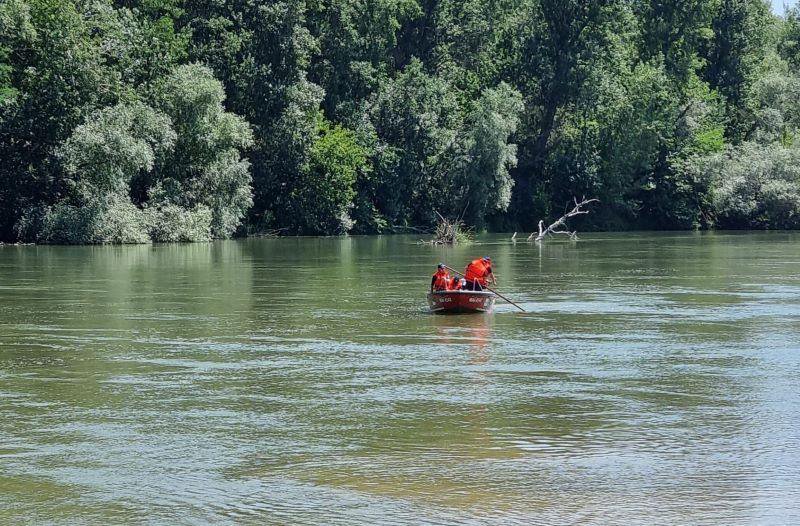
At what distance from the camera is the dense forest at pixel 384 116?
224 ft

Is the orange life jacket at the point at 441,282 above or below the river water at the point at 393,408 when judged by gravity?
above

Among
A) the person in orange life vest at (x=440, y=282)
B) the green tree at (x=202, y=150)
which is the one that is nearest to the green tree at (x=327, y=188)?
the green tree at (x=202, y=150)

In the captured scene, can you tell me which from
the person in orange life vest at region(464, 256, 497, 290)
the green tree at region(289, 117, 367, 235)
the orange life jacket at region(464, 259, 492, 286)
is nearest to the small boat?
the person in orange life vest at region(464, 256, 497, 290)

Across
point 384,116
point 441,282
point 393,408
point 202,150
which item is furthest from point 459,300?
point 384,116

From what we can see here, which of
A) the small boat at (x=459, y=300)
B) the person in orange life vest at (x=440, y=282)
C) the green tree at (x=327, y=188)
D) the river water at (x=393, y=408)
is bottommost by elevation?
the river water at (x=393, y=408)

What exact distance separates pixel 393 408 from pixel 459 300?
42.8 feet

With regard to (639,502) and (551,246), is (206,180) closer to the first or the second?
(551,246)

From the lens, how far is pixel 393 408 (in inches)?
674

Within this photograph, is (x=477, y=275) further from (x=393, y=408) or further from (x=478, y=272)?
(x=393, y=408)

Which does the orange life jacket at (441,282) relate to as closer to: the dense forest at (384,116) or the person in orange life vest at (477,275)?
the person in orange life vest at (477,275)

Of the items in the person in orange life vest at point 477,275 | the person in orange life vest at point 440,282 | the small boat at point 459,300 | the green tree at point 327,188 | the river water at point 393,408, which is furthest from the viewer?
the green tree at point 327,188

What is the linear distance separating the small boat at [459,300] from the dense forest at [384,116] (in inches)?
1541

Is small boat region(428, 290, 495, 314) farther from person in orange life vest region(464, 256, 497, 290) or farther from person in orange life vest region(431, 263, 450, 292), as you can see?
person in orange life vest region(464, 256, 497, 290)

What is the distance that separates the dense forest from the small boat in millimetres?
39135
